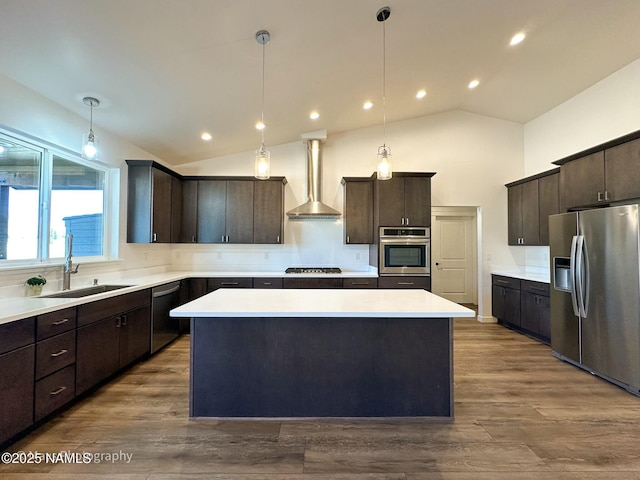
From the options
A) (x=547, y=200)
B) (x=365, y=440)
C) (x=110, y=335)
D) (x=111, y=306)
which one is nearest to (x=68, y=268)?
(x=111, y=306)

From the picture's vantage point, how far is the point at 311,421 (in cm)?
209

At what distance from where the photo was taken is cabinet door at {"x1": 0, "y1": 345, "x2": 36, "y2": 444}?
1707 millimetres

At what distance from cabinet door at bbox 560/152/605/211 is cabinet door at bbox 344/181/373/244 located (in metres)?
2.34

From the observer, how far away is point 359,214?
4469 mm

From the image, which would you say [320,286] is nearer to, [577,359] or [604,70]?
[577,359]

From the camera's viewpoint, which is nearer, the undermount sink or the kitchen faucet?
the undermount sink

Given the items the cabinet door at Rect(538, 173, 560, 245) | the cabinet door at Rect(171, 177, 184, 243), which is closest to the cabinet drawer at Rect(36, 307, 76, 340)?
the cabinet door at Rect(171, 177, 184, 243)

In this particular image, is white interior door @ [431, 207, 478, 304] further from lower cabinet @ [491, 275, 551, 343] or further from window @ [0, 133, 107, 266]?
window @ [0, 133, 107, 266]

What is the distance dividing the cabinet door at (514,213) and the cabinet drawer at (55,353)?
18.6 ft

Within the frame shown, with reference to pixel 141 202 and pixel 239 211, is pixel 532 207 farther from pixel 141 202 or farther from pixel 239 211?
pixel 141 202

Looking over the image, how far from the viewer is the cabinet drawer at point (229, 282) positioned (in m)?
4.15

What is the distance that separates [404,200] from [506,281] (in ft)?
6.81

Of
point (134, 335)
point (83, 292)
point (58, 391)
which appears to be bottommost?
point (58, 391)

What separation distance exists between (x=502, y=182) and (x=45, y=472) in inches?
243
